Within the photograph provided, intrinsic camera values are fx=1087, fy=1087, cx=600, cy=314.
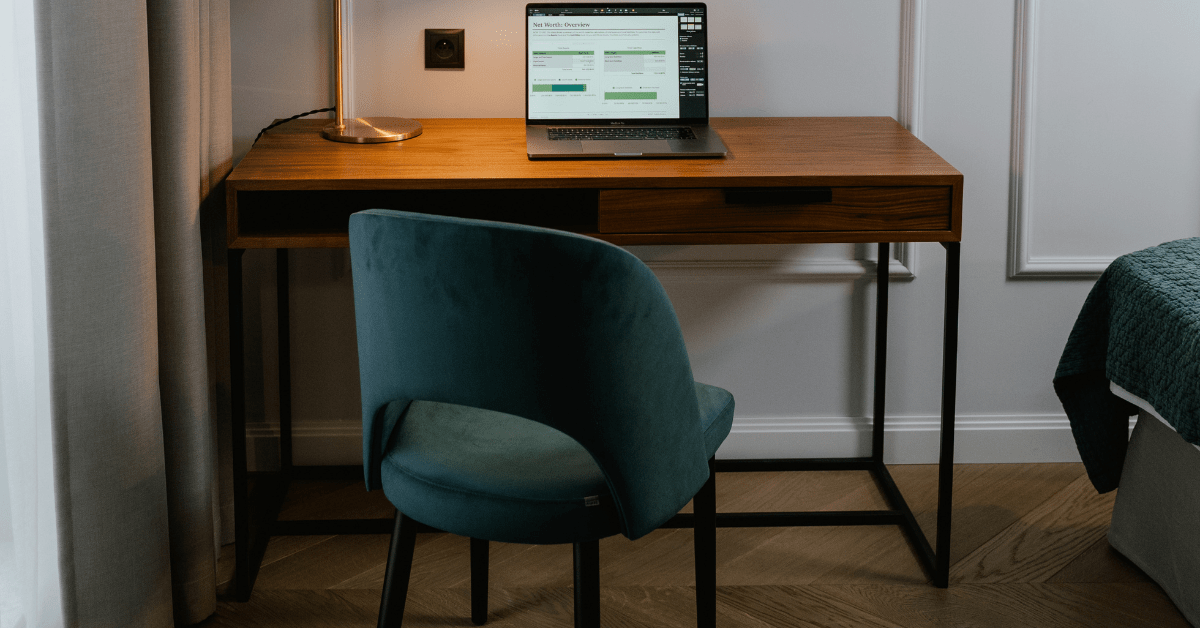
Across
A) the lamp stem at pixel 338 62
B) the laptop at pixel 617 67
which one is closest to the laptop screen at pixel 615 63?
the laptop at pixel 617 67

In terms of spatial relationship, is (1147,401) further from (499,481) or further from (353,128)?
(353,128)

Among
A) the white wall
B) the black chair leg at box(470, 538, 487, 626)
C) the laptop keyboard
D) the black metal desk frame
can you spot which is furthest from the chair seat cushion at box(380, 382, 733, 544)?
the white wall

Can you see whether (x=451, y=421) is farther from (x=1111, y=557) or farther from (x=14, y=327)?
(x=1111, y=557)

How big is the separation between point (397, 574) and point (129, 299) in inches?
22.0

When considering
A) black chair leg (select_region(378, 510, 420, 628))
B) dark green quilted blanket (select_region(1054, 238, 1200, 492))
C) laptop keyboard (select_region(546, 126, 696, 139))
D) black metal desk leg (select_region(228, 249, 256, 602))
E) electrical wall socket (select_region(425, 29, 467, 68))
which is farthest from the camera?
electrical wall socket (select_region(425, 29, 467, 68))

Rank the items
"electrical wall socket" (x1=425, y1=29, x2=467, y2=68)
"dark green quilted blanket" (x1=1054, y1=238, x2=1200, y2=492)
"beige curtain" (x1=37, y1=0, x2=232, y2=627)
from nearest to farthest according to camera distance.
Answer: "beige curtain" (x1=37, y1=0, x2=232, y2=627), "dark green quilted blanket" (x1=1054, y1=238, x2=1200, y2=492), "electrical wall socket" (x1=425, y1=29, x2=467, y2=68)

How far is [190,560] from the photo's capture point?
1721mm

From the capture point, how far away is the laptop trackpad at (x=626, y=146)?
5.76ft

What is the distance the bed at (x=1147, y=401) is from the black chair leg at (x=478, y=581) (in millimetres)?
1044

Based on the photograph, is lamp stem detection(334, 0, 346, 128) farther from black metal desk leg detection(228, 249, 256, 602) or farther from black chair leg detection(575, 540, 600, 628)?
black chair leg detection(575, 540, 600, 628)

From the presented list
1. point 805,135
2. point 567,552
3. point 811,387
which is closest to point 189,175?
point 567,552

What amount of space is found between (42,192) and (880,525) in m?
1.52

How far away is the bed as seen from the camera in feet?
5.32

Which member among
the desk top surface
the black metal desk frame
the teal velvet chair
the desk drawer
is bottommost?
the black metal desk frame
